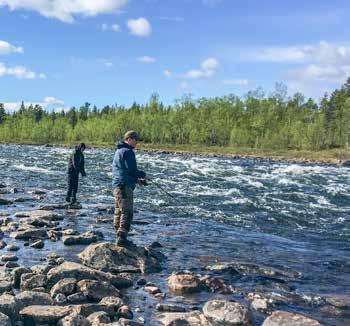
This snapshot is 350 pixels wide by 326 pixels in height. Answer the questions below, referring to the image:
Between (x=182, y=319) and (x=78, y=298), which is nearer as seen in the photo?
(x=182, y=319)

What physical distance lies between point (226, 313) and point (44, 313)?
3127mm

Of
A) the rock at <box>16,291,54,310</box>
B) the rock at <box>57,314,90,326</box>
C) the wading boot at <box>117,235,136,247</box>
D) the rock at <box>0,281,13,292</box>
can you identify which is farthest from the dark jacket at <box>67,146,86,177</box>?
the rock at <box>57,314,90,326</box>

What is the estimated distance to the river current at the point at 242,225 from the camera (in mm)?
12695

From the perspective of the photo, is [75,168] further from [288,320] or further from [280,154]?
[280,154]

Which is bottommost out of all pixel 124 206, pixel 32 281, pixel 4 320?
pixel 32 281

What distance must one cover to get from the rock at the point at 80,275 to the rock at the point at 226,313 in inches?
86.8

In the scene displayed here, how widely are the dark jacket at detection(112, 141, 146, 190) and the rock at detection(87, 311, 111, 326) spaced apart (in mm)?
5099

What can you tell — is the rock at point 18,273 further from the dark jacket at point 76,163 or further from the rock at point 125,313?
the dark jacket at point 76,163

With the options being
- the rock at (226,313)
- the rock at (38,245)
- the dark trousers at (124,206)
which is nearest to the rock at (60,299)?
the rock at (226,313)

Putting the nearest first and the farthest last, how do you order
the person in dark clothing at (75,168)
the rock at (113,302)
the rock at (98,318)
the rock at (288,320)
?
the rock at (98,318), the rock at (288,320), the rock at (113,302), the person in dark clothing at (75,168)

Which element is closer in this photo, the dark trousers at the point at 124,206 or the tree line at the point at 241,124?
the dark trousers at the point at 124,206

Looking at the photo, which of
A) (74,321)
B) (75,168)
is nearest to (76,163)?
(75,168)

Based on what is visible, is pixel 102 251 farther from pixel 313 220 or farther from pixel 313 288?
pixel 313 220

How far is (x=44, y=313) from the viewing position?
27.3 ft
